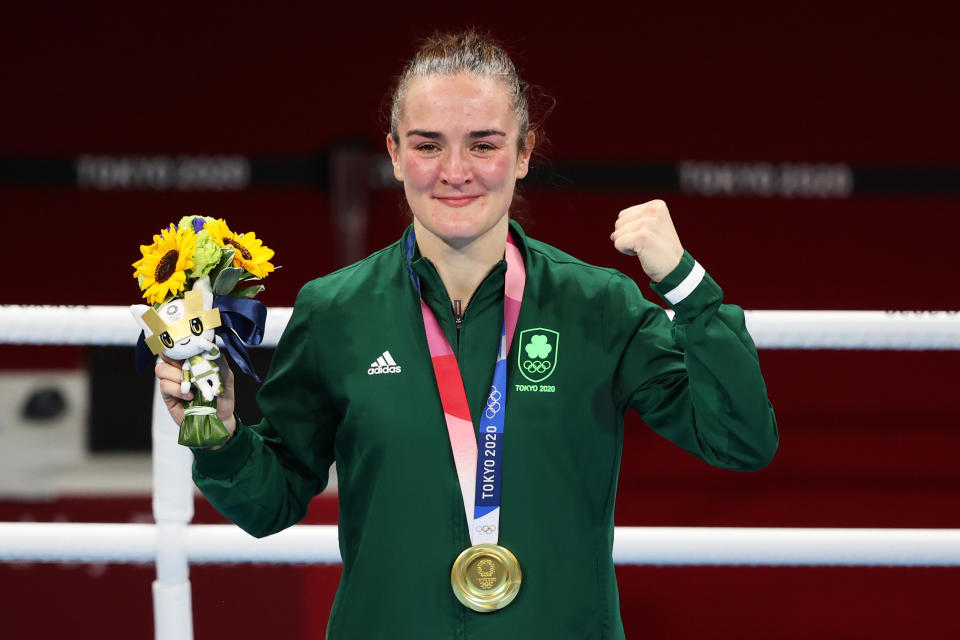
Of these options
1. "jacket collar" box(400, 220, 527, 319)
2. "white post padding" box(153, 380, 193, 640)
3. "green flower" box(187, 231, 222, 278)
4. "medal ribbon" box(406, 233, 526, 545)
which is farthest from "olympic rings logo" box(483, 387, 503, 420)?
"white post padding" box(153, 380, 193, 640)

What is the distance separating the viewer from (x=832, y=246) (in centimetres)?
471

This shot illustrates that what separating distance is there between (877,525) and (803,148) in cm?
170

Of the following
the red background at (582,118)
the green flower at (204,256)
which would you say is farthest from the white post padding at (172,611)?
the red background at (582,118)

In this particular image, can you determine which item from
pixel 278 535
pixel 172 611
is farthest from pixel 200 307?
pixel 172 611

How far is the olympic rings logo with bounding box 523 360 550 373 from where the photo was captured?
118 centimetres

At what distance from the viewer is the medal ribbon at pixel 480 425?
3.76 feet

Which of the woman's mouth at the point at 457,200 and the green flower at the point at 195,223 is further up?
the woman's mouth at the point at 457,200

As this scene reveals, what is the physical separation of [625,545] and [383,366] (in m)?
0.61

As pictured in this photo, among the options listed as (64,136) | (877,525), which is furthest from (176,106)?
(877,525)

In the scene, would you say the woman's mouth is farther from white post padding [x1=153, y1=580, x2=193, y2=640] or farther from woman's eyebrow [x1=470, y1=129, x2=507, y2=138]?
white post padding [x1=153, y1=580, x2=193, y2=640]

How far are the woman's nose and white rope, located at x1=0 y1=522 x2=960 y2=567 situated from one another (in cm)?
68

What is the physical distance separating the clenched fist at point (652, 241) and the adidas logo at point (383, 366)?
28 centimetres

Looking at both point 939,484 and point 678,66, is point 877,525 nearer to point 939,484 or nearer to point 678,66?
point 939,484

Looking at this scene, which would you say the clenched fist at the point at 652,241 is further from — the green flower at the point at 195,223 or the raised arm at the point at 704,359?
the green flower at the point at 195,223
